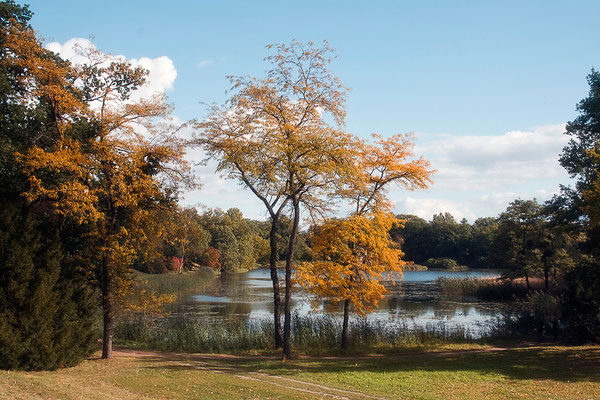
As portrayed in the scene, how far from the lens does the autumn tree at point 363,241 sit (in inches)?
696

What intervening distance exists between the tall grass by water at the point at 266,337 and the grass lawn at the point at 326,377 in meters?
1.88

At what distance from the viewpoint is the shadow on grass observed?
565 inches

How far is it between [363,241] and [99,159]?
9774 mm

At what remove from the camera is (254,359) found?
17172mm

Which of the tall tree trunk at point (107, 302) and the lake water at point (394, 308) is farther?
the lake water at point (394, 308)

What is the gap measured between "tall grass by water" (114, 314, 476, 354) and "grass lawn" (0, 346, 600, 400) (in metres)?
1.88

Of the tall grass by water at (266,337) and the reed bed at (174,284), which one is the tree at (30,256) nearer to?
the tall grass by water at (266,337)

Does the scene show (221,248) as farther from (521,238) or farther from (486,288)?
(521,238)

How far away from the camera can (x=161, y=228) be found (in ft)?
54.7

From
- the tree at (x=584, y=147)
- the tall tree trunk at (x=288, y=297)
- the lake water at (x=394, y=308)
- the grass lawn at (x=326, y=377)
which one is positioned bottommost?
the lake water at (x=394, y=308)

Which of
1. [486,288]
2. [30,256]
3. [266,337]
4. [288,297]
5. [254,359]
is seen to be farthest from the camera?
[486,288]

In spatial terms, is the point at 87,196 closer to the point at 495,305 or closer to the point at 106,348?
the point at 106,348

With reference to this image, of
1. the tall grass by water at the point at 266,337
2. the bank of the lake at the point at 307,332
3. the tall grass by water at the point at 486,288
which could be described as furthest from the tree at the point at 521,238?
the tall grass by water at the point at 266,337

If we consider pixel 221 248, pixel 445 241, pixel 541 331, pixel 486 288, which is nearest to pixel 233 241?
pixel 221 248
